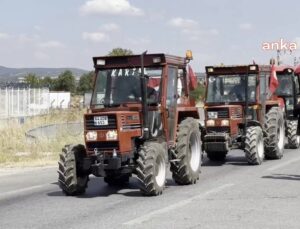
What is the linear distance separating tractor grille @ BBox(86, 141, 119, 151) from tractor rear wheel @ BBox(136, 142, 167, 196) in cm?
46

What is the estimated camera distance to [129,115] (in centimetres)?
1130

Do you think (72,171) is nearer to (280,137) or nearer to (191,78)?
(191,78)

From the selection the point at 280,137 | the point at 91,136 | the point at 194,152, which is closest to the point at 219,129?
the point at 280,137

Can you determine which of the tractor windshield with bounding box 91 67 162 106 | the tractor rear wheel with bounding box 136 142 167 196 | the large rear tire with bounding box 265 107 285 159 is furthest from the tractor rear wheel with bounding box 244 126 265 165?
the tractor rear wheel with bounding box 136 142 167 196

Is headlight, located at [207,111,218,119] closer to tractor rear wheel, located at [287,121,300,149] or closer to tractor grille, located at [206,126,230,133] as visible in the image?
tractor grille, located at [206,126,230,133]

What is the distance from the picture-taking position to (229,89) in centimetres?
1759

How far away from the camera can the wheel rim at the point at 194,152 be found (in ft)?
42.8

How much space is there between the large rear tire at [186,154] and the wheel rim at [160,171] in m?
0.74

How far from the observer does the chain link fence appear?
41844 millimetres

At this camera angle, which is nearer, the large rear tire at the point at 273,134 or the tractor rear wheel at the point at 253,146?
the tractor rear wheel at the point at 253,146

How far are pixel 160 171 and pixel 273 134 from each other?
6.88 meters

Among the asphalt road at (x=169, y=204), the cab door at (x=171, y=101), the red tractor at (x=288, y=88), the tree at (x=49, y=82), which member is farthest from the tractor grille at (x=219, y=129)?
the tree at (x=49, y=82)

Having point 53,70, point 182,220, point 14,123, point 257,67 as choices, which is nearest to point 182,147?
point 182,220

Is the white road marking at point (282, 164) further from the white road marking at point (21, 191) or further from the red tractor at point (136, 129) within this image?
the white road marking at point (21, 191)
